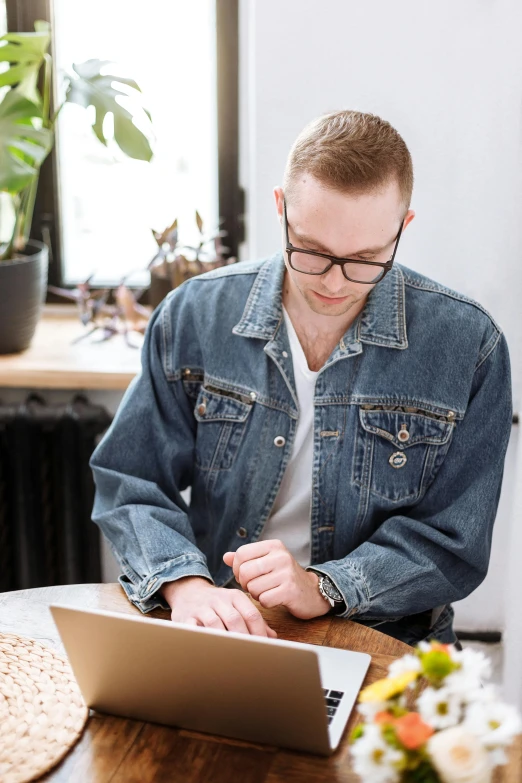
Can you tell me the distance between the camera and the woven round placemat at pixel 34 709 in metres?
0.92

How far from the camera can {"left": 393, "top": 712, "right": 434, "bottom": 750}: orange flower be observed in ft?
A: 2.25

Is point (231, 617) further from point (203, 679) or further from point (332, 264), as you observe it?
point (332, 264)

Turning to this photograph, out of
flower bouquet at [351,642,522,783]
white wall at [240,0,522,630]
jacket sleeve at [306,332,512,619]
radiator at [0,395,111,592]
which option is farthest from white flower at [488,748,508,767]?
radiator at [0,395,111,592]

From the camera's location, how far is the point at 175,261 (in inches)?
77.4

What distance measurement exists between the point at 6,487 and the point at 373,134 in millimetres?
1283

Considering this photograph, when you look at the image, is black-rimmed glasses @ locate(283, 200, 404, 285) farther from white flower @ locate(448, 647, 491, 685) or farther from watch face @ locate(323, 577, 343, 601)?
white flower @ locate(448, 647, 491, 685)

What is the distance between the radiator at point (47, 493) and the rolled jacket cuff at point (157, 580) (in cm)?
79

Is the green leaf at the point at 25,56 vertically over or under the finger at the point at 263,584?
over

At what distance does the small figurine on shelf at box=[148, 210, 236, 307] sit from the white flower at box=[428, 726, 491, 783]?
1.40 meters

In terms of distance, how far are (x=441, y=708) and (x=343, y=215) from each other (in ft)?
2.32

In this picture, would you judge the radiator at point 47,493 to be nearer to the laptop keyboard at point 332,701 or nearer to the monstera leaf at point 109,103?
the monstera leaf at point 109,103

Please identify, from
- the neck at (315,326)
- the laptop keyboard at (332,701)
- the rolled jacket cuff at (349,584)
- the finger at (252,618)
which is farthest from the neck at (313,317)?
the laptop keyboard at (332,701)

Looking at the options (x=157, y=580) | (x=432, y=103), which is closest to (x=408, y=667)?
(x=157, y=580)

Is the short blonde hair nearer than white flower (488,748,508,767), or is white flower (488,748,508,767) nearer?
white flower (488,748,508,767)
